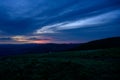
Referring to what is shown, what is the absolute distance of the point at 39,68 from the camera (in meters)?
22.5

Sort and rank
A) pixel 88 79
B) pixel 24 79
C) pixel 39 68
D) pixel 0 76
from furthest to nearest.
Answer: pixel 39 68 → pixel 0 76 → pixel 24 79 → pixel 88 79

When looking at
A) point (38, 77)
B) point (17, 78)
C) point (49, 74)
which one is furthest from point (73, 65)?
point (17, 78)

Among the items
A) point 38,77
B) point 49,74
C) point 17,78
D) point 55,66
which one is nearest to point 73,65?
point 55,66

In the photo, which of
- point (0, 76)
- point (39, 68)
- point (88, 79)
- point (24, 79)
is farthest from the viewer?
point (39, 68)

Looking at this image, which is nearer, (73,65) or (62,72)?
(62,72)

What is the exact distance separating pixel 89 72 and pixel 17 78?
8293 millimetres

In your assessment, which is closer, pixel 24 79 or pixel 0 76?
pixel 24 79

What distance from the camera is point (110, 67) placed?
2211cm

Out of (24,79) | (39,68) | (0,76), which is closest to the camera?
(24,79)

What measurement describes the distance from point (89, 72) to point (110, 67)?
3640mm

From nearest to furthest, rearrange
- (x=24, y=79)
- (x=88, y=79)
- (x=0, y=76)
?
(x=88, y=79)
(x=24, y=79)
(x=0, y=76)

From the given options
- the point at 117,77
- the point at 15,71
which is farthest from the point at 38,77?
the point at 117,77

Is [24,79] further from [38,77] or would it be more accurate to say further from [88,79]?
[88,79]

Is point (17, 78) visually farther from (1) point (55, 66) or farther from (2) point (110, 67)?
(2) point (110, 67)
